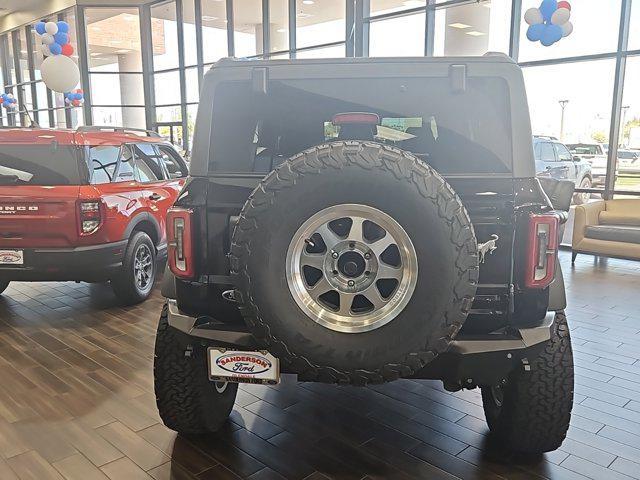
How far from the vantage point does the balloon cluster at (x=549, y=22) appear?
6.43m

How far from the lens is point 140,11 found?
13047 mm

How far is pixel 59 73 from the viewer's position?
32.5 feet

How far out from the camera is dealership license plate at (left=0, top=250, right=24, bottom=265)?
12.9 feet

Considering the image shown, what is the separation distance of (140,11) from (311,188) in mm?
13082

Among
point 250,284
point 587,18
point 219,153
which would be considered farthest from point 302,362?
point 587,18

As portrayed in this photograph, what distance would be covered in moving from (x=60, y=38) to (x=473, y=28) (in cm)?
751

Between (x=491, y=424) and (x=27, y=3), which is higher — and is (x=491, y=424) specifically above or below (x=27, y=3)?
below

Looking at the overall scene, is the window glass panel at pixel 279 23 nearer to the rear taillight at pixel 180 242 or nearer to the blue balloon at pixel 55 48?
Answer: the blue balloon at pixel 55 48

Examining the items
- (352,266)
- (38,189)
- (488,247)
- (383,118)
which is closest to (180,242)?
(352,266)

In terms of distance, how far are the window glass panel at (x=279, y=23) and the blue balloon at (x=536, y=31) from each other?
510 cm

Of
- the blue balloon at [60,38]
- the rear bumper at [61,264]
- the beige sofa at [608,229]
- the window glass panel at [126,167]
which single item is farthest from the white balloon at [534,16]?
the blue balloon at [60,38]

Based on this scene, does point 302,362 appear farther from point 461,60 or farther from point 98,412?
point 98,412

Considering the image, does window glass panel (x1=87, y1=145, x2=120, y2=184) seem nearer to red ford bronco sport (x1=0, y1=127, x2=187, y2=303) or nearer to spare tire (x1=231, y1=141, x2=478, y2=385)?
red ford bronco sport (x1=0, y1=127, x2=187, y2=303)

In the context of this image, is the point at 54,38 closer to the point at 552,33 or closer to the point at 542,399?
the point at 552,33
